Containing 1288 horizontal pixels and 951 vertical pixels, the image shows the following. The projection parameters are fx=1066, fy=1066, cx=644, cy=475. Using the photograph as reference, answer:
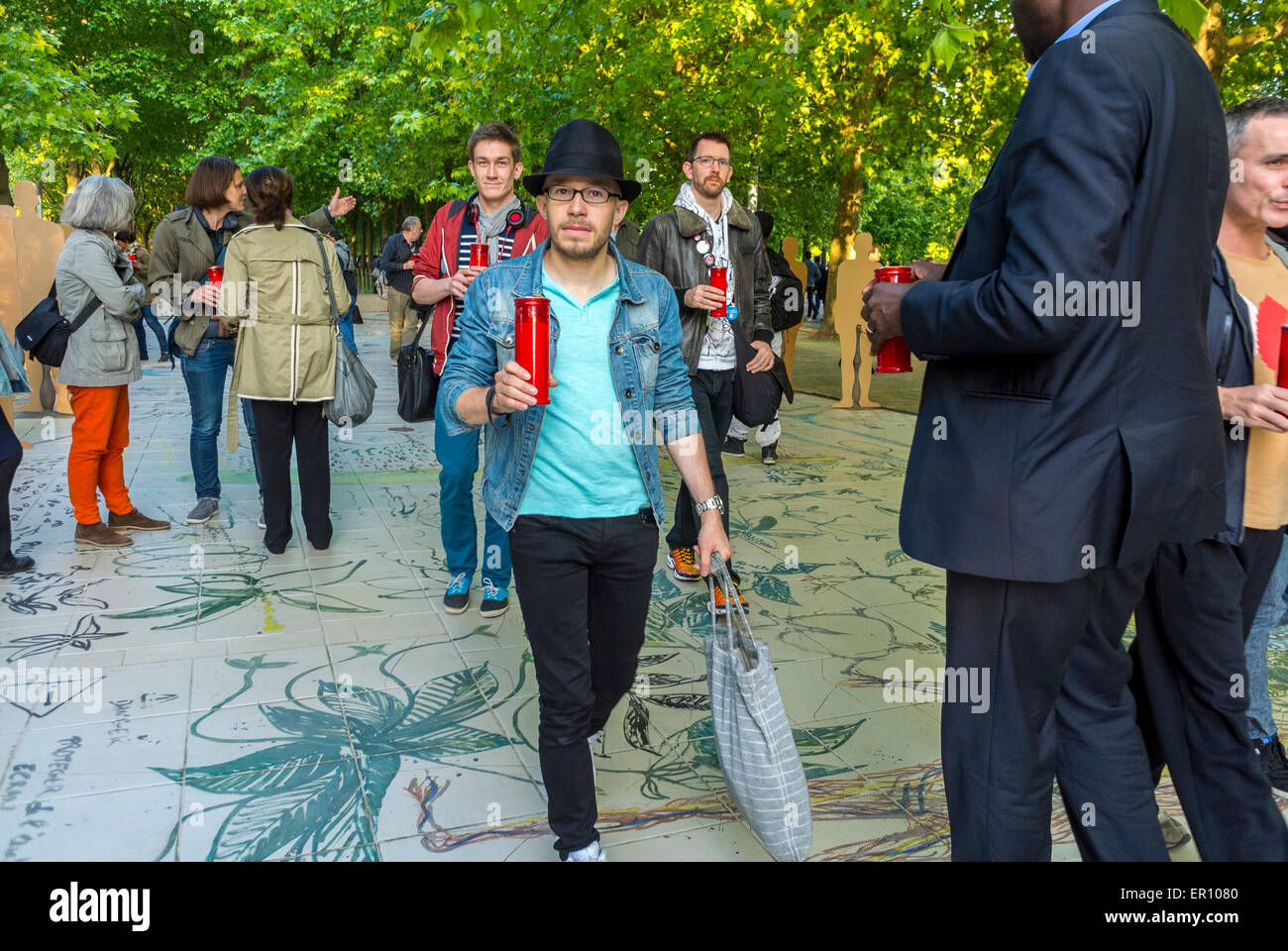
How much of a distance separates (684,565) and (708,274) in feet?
4.96

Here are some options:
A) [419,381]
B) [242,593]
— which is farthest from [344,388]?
[242,593]

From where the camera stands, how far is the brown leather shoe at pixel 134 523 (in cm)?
645

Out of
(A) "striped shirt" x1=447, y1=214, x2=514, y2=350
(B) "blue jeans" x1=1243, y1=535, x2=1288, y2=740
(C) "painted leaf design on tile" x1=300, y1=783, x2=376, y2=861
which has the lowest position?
(C) "painted leaf design on tile" x1=300, y1=783, x2=376, y2=861

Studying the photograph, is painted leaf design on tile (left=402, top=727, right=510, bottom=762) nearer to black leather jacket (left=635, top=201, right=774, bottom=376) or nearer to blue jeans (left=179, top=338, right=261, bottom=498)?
black leather jacket (left=635, top=201, right=774, bottom=376)

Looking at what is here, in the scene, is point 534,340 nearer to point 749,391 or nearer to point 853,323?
point 749,391

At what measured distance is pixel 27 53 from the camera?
14031 mm

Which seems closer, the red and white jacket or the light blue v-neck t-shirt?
the light blue v-neck t-shirt

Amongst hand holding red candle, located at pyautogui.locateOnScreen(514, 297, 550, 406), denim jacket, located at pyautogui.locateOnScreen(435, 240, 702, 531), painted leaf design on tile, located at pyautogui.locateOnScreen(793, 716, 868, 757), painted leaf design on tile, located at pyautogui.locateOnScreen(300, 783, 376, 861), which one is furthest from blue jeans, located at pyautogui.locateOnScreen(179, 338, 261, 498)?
hand holding red candle, located at pyautogui.locateOnScreen(514, 297, 550, 406)

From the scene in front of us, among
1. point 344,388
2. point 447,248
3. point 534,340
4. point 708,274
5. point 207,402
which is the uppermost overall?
point 447,248

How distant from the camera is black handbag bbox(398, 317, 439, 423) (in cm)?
518

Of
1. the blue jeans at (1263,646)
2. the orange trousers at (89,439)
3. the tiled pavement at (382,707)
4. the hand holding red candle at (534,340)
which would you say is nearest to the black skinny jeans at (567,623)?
the tiled pavement at (382,707)

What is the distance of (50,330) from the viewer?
19.9 feet

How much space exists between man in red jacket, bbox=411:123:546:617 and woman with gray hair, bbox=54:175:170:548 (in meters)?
2.16
